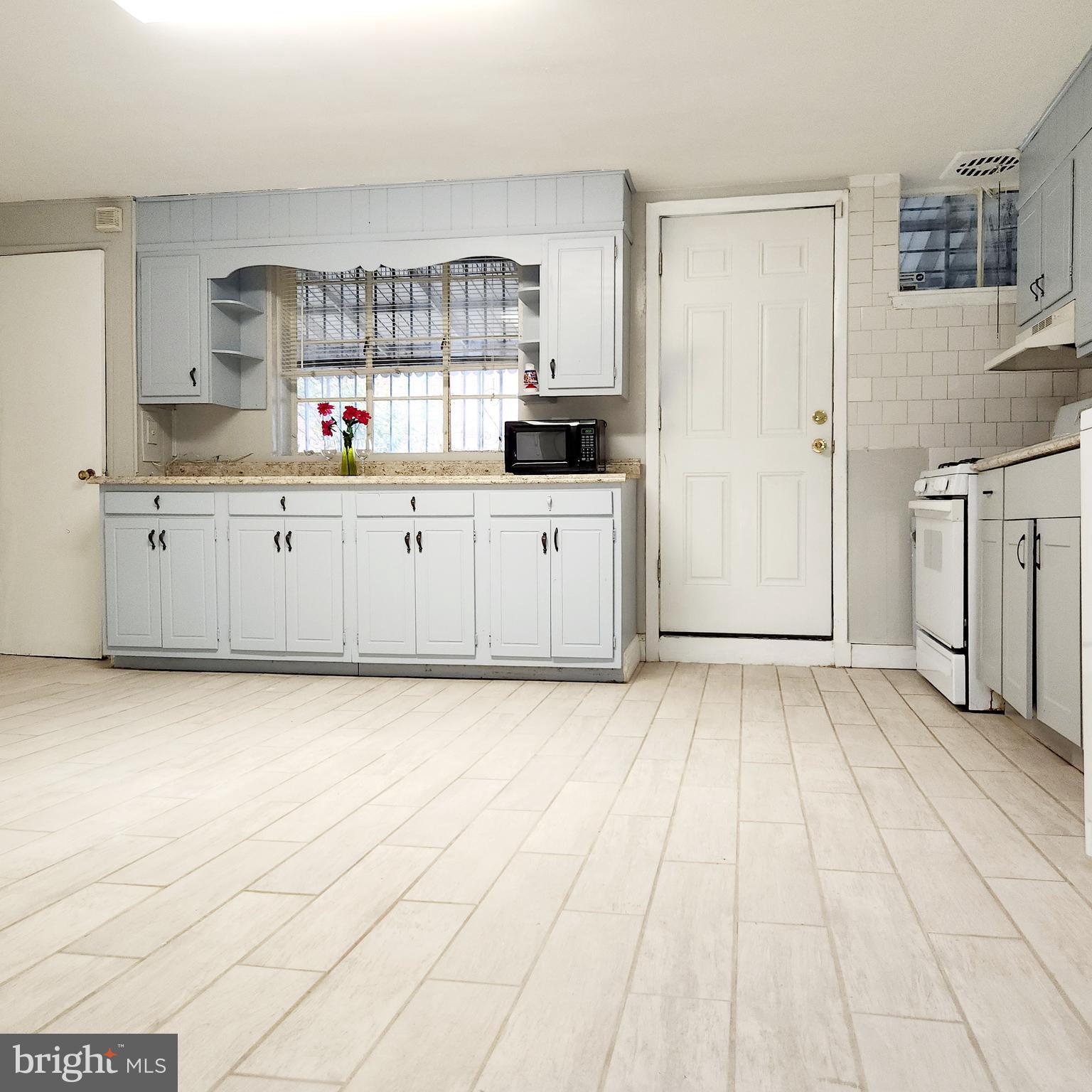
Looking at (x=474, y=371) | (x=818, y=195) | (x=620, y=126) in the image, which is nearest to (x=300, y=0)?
(x=620, y=126)

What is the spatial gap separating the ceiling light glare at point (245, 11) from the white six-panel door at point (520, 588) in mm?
A: 2191

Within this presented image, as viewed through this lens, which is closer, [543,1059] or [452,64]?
[543,1059]

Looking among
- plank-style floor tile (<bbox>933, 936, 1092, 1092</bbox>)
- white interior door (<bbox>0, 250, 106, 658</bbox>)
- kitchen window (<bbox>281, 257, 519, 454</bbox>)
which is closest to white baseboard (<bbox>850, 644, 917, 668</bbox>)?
kitchen window (<bbox>281, 257, 519, 454</bbox>)

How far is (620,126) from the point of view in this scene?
4223mm

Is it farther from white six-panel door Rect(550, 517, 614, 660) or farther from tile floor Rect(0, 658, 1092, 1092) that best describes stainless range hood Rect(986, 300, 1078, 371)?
white six-panel door Rect(550, 517, 614, 660)

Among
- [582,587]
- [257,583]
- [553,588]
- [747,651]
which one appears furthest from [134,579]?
[747,651]

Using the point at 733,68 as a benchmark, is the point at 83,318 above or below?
below

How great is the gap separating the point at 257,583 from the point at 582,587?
163 centimetres

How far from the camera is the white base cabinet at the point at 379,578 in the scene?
14.8ft

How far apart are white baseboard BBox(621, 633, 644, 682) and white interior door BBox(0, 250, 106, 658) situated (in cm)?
291

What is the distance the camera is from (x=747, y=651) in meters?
5.05

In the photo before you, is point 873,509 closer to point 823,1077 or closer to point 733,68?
point 733,68

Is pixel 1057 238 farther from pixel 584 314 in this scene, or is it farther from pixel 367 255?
pixel 367 255

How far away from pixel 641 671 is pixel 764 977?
10.5 feet
